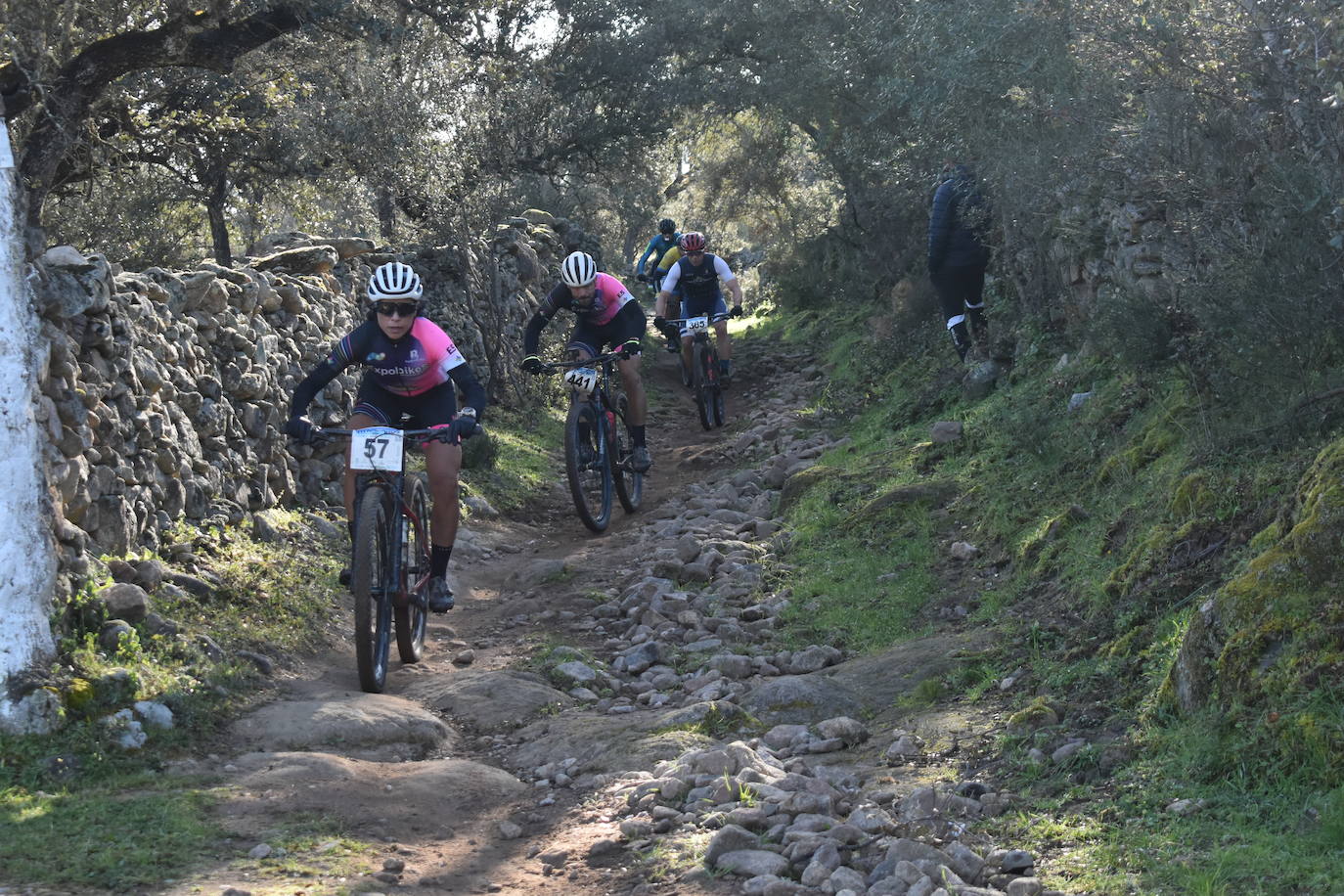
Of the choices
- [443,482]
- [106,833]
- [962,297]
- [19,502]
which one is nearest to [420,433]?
[443,482]

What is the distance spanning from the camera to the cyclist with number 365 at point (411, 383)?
23.5 feet

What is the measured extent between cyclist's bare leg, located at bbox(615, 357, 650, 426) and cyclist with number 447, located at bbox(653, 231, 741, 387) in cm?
331

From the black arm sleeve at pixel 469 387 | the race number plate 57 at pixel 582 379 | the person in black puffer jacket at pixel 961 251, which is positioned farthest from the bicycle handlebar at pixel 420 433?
the person in black puffer jacket at pixel 961 251

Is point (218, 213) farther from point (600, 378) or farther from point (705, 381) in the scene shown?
point (600, 378)

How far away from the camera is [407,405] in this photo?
7.58m

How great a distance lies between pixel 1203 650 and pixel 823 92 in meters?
14.0

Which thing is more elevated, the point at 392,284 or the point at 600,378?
the point at 392,284

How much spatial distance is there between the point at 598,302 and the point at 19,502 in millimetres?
5610

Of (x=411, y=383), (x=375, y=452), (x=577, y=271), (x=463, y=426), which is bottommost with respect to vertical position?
(x=375, y=452)

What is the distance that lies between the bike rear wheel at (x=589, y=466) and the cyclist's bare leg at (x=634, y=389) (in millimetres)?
480

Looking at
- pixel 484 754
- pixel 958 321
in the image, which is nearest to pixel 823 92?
pixel 958 321

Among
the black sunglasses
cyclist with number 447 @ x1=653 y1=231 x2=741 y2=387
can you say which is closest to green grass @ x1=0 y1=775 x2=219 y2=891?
the black sunglasses

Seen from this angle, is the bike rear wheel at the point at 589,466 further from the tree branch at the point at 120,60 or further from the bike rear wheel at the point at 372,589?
the tree branch at the point at 120,60

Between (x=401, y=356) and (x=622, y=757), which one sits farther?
(x=401, y=356)
